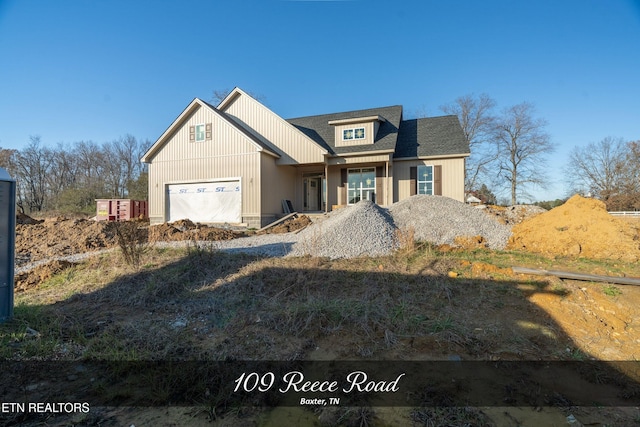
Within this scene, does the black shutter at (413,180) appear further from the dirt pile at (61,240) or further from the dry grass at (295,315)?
the dirt pile at (61,240)

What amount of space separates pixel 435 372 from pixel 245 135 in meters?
13.8

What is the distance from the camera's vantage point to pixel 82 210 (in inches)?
1058

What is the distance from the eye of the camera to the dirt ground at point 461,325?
2.39m

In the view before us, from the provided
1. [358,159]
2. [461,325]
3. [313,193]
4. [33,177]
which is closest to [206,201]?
[313,193]

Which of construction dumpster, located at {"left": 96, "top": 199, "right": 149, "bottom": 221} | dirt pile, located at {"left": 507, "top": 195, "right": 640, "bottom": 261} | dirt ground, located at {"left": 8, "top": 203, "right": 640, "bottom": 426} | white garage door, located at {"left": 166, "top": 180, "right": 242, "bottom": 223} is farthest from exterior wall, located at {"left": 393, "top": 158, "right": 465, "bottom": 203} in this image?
construction dumpster, located at {"left": 96, "top": 199, "right": 149, "bottom": 221}

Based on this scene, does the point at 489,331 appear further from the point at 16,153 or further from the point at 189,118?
the point at 16,153

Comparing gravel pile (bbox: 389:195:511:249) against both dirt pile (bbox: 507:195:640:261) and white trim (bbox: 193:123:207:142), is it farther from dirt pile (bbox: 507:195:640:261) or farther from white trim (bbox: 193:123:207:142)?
white trim (bbox: 193:123:207:142)

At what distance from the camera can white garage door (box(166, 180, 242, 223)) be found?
15.1 meters

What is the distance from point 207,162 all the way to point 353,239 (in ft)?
34.4

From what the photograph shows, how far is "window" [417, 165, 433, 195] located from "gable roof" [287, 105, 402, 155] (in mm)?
2090

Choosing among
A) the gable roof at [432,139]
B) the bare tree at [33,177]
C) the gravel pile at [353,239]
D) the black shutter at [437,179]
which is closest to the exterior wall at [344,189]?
the gable roof at [432,139]

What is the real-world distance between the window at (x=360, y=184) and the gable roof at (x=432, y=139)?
5.48 ft

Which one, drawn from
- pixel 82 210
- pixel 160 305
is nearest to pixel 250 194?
pixel 160 305

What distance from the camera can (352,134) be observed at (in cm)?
1631
